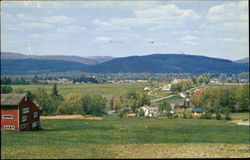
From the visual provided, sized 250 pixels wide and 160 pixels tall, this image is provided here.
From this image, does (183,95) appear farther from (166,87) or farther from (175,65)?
(175,65)

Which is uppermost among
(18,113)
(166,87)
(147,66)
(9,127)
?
(147,66)

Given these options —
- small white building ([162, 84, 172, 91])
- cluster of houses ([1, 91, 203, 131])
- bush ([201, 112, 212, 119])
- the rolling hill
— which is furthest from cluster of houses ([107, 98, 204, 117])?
cluster of houses ([1, 91, 203, 131])

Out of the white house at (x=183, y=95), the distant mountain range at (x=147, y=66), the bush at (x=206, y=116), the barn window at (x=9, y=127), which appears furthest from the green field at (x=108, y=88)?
the bush at (x=206, y=116)

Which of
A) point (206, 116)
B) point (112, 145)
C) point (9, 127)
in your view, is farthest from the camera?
point (206, 116)

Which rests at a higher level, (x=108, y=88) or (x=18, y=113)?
(x=108, y=88)

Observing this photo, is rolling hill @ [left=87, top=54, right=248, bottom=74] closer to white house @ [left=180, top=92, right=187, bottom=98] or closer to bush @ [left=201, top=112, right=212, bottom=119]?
white house @ [left=180, top=92, right=187, bottom=98]

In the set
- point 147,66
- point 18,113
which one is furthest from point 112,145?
point 147,66

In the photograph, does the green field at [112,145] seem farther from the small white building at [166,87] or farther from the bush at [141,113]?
the small white building at [166,87]

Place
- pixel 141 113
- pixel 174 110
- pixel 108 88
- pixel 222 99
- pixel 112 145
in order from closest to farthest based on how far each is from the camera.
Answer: pixel 112 145, pixel 108 88, pixel 141 113, pixel 174 110, pixel 222 99

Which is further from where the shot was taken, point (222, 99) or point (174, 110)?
point (222, 99)
